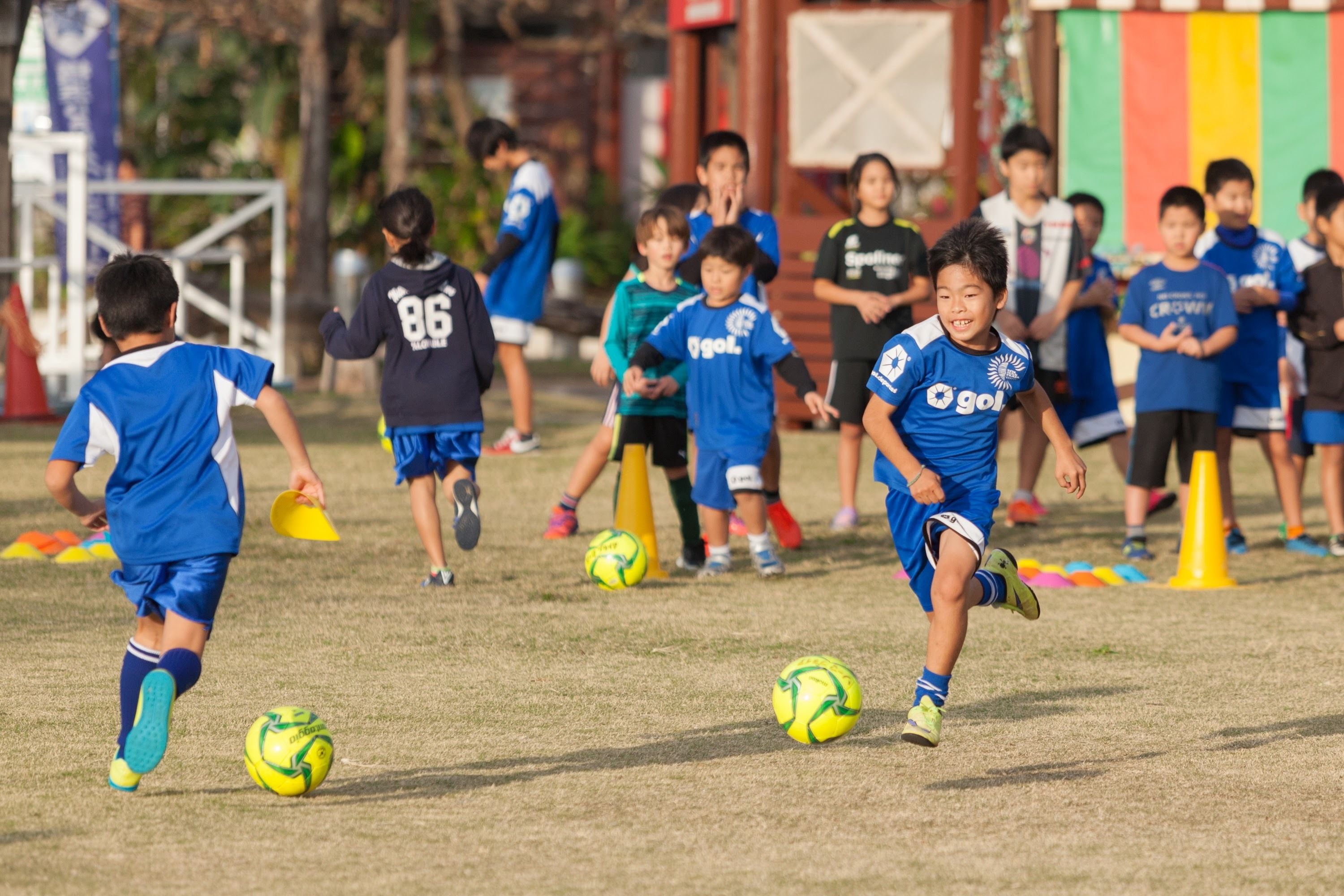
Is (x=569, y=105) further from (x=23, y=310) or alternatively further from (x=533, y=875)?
(x=533, y=875)

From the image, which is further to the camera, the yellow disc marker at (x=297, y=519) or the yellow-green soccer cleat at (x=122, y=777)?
the yellow disc marker at (x=297, y=519)

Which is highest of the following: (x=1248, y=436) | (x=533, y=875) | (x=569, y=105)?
(x=569, y=105)

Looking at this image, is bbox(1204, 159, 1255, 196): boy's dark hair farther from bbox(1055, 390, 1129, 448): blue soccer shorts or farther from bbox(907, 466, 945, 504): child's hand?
bbox(907, 466, 945, 504): child's hand

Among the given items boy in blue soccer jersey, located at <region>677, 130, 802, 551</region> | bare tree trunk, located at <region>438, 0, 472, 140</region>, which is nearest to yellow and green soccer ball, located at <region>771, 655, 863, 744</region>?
boy in blue soccer jersey, located at <region>677, 130, 802, 551</region>

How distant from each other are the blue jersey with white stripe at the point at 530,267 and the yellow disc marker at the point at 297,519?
694cm

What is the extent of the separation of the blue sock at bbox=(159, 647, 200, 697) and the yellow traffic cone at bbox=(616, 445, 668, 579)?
3.78 metres

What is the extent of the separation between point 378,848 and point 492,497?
6.36 m

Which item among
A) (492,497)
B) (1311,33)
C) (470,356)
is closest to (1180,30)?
(1311,33)

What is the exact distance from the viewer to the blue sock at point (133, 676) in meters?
4.73

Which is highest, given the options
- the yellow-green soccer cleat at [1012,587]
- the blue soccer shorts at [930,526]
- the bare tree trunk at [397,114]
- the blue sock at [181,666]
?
the bare tree trunk at [397,114]

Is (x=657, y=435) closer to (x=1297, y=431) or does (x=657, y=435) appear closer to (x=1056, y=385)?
(x=1056, y=385)

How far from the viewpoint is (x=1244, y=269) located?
9.19 m

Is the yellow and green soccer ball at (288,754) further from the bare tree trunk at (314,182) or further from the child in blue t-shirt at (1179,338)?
the bare tree trunk at (314,182)

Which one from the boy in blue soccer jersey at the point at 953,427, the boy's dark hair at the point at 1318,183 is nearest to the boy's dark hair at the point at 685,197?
the boy's dark hair at the point at 1318,183
